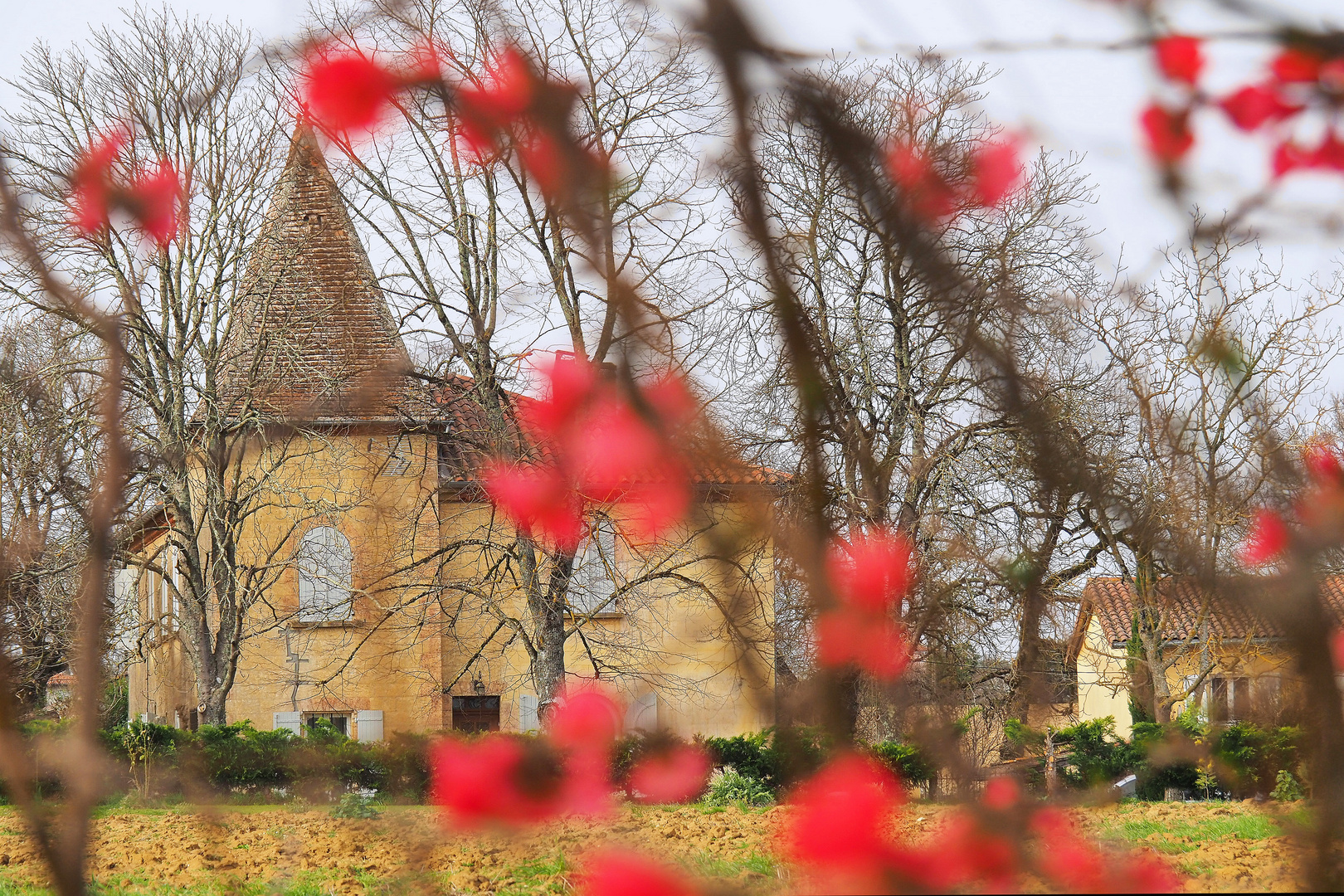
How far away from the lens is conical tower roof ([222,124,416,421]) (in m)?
15.8

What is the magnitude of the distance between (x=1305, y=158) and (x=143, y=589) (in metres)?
22.4

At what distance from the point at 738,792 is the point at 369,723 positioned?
288 inches

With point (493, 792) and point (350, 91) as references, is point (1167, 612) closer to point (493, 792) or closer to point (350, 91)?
point (493, 792)

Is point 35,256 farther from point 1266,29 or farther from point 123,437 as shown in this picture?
point 1266,29

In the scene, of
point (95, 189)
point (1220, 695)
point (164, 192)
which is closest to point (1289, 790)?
point (164, 192)

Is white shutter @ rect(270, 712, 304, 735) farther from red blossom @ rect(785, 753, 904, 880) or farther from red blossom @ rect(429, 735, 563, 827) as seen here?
red blossom @ rect(785, 753, 904, 880)

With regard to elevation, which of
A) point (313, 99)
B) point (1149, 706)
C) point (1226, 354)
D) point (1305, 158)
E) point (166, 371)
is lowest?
point (1149, 706)

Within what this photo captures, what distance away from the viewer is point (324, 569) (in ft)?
53.4

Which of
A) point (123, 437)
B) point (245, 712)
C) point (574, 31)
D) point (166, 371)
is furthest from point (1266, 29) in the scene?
point (245, 712)

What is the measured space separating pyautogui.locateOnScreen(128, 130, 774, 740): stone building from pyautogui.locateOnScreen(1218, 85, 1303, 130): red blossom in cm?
1065

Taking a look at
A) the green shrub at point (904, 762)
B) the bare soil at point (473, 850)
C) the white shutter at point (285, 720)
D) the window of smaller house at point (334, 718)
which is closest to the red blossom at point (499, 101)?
the bare soil at point (473, 850)

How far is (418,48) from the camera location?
1.65m

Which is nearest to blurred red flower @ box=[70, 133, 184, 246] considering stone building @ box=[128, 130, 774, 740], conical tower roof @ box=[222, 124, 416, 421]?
stone building @ box=[128, 130, 774, 740]

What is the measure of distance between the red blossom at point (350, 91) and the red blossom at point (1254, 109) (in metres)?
1.02
